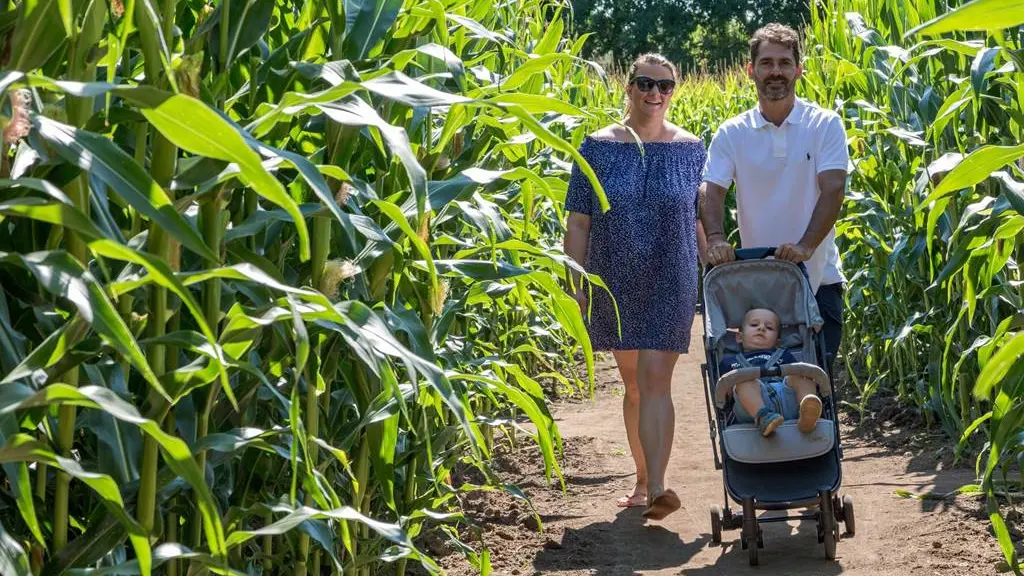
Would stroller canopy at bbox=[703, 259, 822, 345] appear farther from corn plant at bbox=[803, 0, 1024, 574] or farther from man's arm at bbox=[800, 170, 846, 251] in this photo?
corn plant at bbox=[803, 0, 1024, 574]

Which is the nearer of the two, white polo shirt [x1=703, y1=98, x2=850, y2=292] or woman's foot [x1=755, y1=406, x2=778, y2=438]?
woman's foot [x1=755, y1=406, x2=778, y2=438]

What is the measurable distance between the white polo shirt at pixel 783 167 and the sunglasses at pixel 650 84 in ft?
1.15

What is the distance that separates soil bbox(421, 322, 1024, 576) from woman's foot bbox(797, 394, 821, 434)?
0.38 m

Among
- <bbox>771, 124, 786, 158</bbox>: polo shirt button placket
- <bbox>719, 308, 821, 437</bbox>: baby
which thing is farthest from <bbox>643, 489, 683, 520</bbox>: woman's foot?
<bbox>771, 124, 786, 158</bbox>: polo shirt button placket

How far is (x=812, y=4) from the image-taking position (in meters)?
10.1

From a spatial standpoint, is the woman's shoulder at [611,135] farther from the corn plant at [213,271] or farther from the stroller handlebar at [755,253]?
the corn plant at [213,271]

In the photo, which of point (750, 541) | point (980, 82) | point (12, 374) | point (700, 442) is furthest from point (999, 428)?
point (700, 442)

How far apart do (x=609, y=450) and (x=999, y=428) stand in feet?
13.1

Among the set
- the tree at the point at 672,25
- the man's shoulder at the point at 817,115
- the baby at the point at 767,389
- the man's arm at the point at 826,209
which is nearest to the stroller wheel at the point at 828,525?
the baby at the point at 767,389

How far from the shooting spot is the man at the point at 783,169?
5.23m

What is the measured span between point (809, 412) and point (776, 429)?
158 mm

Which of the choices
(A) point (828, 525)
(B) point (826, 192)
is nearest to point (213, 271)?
(A) point (828, 525)

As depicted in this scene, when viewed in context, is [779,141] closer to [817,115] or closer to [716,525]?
[817,115]

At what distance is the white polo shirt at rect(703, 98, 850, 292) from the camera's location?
5289 mm
